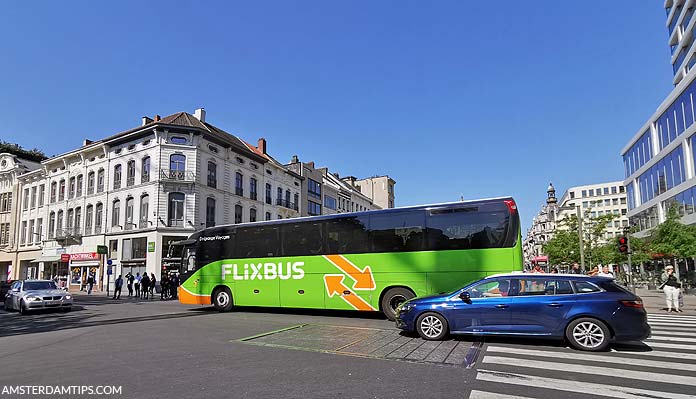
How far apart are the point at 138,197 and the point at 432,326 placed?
3445cm

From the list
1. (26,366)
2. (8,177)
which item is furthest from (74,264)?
(26,366)

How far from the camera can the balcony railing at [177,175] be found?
3625 cm

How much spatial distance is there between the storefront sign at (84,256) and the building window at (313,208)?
79.2ft

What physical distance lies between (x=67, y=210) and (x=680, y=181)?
5639 centimetres

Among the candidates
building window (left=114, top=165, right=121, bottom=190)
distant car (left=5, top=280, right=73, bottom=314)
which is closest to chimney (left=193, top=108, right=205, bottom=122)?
building window (left=114, top=165, right=121, bottom=190)

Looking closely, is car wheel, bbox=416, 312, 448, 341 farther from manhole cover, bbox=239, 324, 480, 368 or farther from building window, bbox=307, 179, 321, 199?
building window, bbox=307, 179, 321, 199

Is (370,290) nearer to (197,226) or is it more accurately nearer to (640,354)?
(640,354)

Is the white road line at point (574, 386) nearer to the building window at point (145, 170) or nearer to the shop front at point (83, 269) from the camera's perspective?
the building window at point (145, 170)

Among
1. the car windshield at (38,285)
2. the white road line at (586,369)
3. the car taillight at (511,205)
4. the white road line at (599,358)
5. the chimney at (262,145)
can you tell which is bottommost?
the white road line at (599,358)

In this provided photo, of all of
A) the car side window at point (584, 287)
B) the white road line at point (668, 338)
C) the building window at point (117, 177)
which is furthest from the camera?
the building window at point (117, 177)

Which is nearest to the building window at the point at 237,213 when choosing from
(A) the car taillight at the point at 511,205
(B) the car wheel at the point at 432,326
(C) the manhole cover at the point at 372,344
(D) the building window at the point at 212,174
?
(D) the building window at the point at 212,174

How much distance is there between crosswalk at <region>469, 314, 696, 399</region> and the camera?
5.52m

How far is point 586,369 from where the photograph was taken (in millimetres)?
6715

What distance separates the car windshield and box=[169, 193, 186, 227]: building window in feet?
58.2
